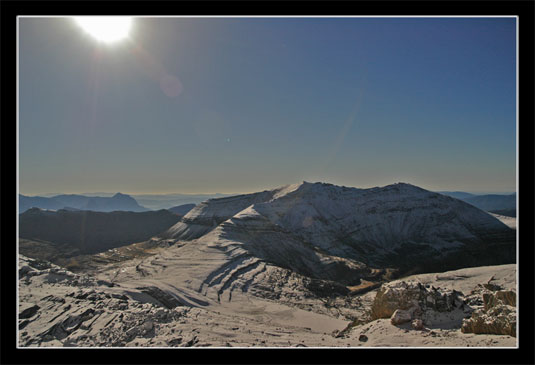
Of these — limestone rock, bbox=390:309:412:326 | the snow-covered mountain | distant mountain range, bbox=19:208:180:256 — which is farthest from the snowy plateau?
distant mountain range, bbox=19:208:180:256

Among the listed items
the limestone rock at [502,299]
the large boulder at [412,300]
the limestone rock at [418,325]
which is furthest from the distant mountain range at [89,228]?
the limestone rock at [502,299]

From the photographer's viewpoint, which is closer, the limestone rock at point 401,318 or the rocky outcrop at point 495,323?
the rocky outcrop at point 495,323

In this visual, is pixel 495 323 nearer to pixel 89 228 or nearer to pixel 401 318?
pixel 401 318

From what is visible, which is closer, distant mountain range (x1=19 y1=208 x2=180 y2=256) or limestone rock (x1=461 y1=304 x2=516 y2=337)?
limestone rock (x1=461 y1=304 x2=516 y2=337)

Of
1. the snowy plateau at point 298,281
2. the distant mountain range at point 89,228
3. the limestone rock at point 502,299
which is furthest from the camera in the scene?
the distant mountain range at point 89,228

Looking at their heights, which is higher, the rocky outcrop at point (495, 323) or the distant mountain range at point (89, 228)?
the rocky outcrop at point (495, 323)

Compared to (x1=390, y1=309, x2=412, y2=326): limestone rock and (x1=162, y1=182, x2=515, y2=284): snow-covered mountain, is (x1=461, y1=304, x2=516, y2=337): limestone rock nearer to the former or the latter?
(x1=390, y1=309, x2=412, y2=326): limestone rock

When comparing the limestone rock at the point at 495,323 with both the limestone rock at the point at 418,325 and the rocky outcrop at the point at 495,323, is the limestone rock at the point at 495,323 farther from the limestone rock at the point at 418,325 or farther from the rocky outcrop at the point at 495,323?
the limestone rock at the point at 418,325
